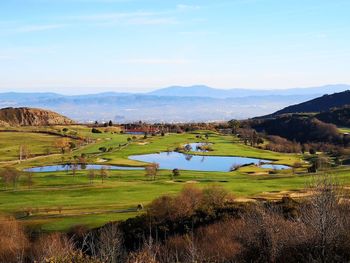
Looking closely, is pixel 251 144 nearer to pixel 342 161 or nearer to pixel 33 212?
pixel 342 161

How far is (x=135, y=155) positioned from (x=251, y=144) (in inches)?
1515

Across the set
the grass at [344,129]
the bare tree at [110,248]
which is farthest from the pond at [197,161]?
the bare tree at [110,248]

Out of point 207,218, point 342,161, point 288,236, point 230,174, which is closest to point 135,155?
point 230,174

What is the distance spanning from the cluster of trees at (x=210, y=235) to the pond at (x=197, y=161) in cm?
4778

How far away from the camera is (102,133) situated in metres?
165

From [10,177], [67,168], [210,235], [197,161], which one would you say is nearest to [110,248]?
[210,235]

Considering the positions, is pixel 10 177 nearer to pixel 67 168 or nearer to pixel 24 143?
pixel 67 168

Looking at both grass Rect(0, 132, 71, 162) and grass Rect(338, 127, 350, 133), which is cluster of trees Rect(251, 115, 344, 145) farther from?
grass Rect(0, 132, 71, 162)

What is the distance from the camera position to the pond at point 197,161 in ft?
342

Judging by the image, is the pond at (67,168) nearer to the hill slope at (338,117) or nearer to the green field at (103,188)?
the green field at (103,188)

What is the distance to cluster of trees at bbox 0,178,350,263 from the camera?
24.9m

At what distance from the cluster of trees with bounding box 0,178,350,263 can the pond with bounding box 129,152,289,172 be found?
47.8 m

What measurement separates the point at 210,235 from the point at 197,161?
7361 cm

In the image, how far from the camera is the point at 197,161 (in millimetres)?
112562
